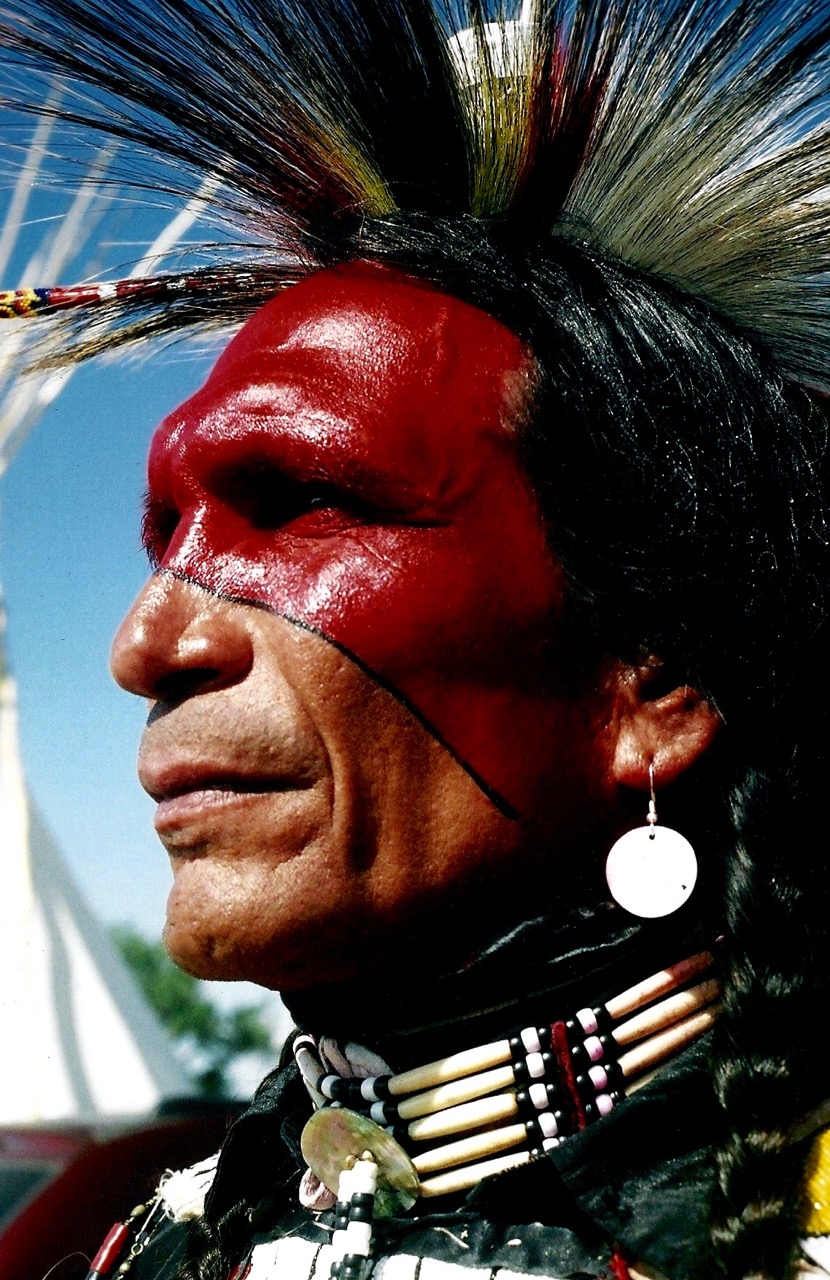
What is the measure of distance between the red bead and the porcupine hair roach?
0.88 feet

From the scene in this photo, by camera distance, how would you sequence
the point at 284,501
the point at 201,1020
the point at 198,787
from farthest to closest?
the point at 201,1020
the point at 284,501
the point at 198,787

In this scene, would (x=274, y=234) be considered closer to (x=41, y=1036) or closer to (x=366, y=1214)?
(x=366, y=1214)

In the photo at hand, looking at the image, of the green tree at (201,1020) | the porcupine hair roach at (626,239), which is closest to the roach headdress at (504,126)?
the porcupine hair roach at (626,239)

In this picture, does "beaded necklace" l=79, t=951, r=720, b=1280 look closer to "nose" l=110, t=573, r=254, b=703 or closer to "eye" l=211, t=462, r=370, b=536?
"nose" l=110, t=573, r=254, b=703

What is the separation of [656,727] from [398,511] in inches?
19.7

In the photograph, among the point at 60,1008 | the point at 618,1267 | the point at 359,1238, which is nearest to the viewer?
the point at 618,1267

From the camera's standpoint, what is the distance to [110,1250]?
7.06ft

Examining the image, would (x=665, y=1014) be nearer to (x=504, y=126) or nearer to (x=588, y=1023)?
(x=588, y=1023)

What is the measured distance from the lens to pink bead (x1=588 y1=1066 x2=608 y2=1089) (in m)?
1.62

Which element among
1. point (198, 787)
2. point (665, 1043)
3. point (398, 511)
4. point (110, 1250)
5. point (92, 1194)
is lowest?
point (92, 1194)

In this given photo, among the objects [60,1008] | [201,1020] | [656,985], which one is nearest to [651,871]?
[656,985]

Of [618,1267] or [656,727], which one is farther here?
[656,727]


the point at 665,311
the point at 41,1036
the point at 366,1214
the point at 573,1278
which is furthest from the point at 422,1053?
the point at 41,1036

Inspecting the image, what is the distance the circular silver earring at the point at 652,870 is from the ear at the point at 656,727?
0.08m
